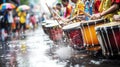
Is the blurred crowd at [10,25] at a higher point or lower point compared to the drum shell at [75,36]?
higher

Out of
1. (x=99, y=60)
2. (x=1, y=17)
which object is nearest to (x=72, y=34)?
(x=99, y=60)

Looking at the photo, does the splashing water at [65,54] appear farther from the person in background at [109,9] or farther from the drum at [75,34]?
the person in background at [109,9]

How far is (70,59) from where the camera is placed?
7363 mm

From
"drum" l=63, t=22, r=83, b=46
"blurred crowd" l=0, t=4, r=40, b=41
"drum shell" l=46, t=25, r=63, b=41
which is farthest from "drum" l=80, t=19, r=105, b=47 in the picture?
"blurred crowd" l=0, t=4, r=40, b=41

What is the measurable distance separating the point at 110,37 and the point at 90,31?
3.88 feet

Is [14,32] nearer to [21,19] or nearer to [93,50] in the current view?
[21,19]

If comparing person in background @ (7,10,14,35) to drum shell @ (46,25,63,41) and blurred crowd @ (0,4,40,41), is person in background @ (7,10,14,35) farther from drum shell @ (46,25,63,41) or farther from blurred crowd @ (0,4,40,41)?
drum shell @ (46,25,63,41)

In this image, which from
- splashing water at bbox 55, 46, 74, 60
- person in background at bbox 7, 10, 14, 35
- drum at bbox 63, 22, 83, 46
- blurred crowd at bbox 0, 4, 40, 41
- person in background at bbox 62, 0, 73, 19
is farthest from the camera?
person in background at bbox 7, 10, 14, 35

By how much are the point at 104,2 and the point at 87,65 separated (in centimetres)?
157

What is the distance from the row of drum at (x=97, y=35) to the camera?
5.89 metres

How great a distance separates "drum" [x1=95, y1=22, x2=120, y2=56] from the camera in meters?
5.83

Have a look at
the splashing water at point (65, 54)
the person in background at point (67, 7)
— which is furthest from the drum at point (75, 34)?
the person in background at point (67, 7)

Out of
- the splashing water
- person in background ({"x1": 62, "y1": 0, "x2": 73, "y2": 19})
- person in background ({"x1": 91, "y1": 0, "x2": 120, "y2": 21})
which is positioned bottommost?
the splashing water

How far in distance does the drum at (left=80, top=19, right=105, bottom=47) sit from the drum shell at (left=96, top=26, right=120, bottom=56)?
0.98 meters
